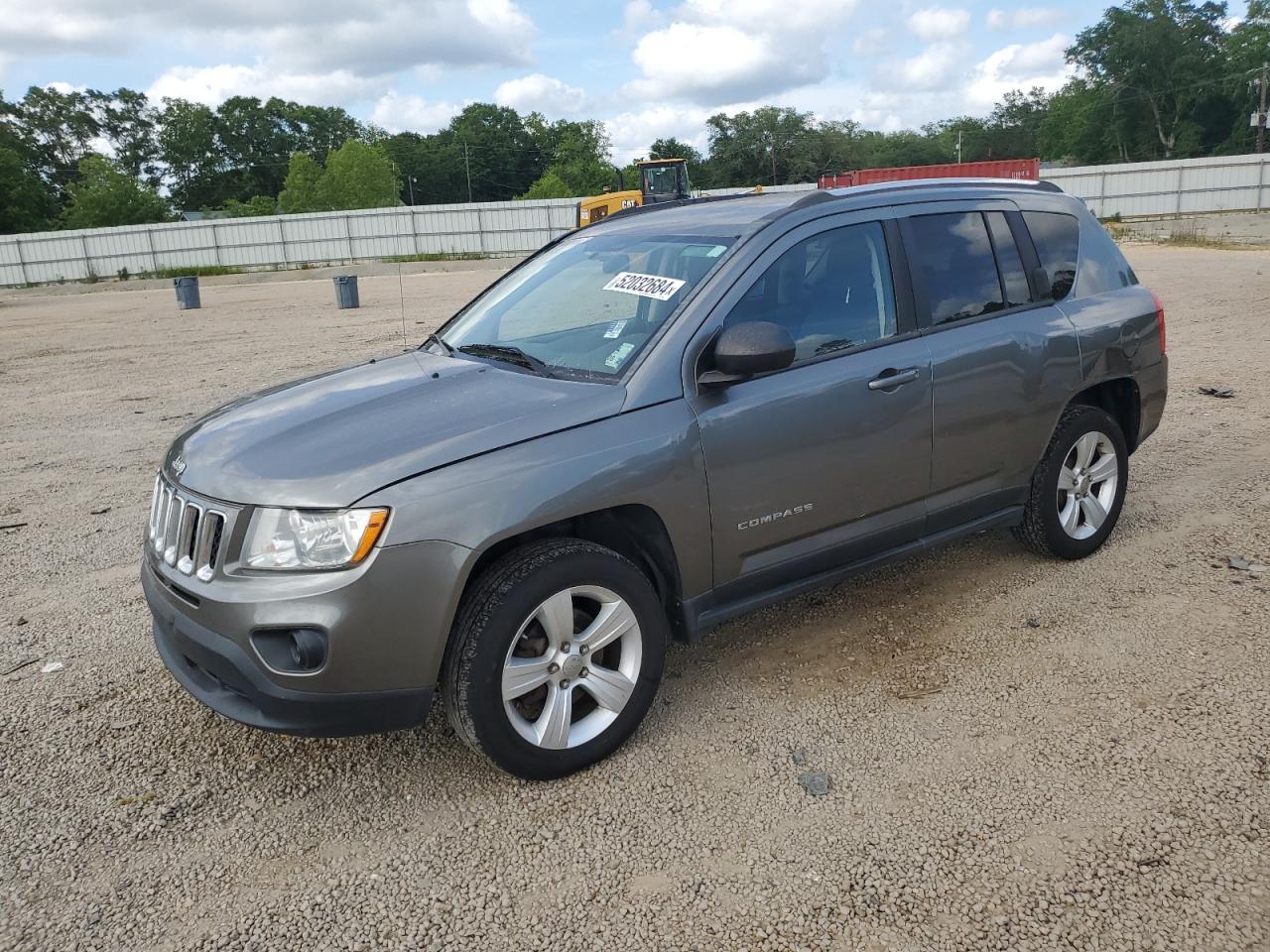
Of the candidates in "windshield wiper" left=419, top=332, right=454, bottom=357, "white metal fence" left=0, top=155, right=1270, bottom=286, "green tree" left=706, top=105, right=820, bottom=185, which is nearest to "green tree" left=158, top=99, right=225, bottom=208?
"green tree" left=706, top=105, right=820, bottom=185

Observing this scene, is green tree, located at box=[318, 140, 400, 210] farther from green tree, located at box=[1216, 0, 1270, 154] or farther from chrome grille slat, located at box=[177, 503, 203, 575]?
chrome grille slat, located at box=[177, 503, 203, 575]

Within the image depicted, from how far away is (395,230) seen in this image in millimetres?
43094

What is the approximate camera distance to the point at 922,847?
2.74m

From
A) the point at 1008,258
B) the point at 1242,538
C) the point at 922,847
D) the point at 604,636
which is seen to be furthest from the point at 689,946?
the point at 1242,538

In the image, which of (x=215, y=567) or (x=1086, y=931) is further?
(x=215, y=567)

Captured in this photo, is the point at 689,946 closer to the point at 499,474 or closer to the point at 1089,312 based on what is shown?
the point at 499,474

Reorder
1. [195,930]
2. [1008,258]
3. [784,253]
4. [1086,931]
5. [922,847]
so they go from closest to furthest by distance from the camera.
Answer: [1086,931]
[195,930]
[922,847]
[784,253]
[1008,258]

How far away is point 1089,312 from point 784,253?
A: 1828 mm

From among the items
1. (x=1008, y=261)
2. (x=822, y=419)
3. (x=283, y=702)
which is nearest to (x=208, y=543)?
(x=283, y=702)

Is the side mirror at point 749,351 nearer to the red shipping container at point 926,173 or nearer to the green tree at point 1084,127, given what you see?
the red shipping container at point 926,173

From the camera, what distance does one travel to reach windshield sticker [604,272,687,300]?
3547 mm

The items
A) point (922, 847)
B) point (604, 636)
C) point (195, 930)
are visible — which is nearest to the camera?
point (195, 930)

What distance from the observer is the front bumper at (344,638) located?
2684mm

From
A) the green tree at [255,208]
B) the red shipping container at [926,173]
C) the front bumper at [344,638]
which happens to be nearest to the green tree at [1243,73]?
the red shipping container at [926,173]
